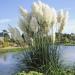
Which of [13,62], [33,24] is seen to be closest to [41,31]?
[33,24]

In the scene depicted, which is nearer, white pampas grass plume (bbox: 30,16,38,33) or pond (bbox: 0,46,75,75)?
white pampas grass plume (bbox: 30,16,38,33)

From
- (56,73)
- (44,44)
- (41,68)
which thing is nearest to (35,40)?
(44,44)

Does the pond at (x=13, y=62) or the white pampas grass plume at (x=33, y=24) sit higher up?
the white pampas grass plume at (x=33, y=24)

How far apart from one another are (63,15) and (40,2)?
0.69 metres

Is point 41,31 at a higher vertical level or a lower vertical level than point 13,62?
higher

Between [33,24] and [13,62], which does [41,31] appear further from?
[13,62]

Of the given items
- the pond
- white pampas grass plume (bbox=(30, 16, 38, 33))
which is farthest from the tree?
the pond

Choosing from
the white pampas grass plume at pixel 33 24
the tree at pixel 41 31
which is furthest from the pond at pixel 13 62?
the white pampas grass plume at pixel 33 24

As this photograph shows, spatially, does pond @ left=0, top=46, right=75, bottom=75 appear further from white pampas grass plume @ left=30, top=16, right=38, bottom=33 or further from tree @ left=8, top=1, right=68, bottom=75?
white pampas grass plume @ left=30, top=16, right=38, bottom=33

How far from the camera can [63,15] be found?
7.74 meters

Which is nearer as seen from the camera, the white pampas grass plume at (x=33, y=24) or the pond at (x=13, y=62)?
the white pampas grass plume at (x=33, y=24)

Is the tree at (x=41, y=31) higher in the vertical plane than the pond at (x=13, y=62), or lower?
higher

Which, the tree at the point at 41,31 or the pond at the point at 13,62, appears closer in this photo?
the tree at the point at 41,31

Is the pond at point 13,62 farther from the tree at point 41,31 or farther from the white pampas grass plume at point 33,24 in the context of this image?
the white pampas grass plume at point 33,24
